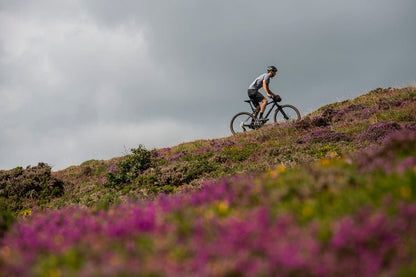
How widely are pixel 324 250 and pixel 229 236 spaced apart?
98 centimetres

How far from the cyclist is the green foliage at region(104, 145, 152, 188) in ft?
26.4

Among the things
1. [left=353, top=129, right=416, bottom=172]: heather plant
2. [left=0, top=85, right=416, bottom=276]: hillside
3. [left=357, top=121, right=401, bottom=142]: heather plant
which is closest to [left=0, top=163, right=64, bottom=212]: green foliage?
[left=0, top=85, right=416, bottom=276]: hillside

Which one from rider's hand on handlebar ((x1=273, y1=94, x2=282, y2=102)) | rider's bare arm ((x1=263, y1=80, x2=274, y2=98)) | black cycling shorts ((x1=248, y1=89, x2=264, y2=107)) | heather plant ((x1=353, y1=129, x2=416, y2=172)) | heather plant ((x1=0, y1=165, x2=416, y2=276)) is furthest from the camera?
black cycling shorts ((x1=248, y1=89, x2=264, y2=107))

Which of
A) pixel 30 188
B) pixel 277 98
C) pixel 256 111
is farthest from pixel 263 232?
pixel 256 111

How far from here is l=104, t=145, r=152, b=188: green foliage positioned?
1672cm

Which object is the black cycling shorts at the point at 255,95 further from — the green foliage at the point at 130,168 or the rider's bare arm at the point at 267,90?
the green foliage at the point at 130,168

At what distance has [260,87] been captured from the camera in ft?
76.1

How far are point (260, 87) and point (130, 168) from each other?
9.92 meters

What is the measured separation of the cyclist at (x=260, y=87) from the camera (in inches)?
887

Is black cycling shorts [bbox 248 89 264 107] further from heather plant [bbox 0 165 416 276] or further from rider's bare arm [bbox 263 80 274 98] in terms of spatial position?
heather plant [bbox 0 165 416 276]

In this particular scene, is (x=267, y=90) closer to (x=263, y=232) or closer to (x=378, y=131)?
(x=378, y=131)

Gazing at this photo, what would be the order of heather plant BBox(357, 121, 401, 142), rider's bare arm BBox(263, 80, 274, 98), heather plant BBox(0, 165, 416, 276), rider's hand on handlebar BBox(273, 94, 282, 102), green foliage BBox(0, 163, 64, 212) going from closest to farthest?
heather plant BBox(0, 165, 416, 276) → heather plant BBox(357, 121, 401, 142) → green foliage BBox(0, 163, 64, 212) → rider's bare arm BBox(263, 80, 274, 98) → rider's hand on handlebar BBox(273, 94, 282, 102)

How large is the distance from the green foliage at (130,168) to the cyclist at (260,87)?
8.04m

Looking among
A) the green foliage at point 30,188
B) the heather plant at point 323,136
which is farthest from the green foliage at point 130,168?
the heather plant at point 323,136
